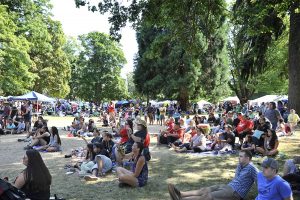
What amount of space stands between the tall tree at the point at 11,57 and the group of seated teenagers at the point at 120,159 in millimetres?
19517

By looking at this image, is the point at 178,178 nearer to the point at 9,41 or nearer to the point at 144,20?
the point at 144,20

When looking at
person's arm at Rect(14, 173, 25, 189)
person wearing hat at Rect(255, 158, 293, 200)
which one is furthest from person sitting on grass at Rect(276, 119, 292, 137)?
person's arm at Rect(14, 173, 25, 189)

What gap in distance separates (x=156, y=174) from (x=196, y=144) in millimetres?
3983

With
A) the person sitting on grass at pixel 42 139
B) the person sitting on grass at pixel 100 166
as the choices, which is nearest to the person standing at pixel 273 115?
the person sitting on grass at pixel 100 166

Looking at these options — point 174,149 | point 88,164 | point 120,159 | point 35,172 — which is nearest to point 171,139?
point 174,149

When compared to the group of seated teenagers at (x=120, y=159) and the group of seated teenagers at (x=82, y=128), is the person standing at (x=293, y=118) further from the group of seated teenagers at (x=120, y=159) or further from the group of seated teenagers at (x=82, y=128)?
the group of seated teenagers at (x=82, y=128)

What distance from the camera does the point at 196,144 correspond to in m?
13.3

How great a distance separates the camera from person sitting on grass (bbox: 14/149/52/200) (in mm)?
5828

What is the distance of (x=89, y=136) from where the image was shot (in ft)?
61.4

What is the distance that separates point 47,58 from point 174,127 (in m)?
38.7

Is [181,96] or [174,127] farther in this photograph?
[181,96]

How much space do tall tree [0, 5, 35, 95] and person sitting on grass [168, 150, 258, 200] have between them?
80.8 feet

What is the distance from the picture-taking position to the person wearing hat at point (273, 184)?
5.06 m

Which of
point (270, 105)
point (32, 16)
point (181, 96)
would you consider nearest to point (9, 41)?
point (32, 16)
